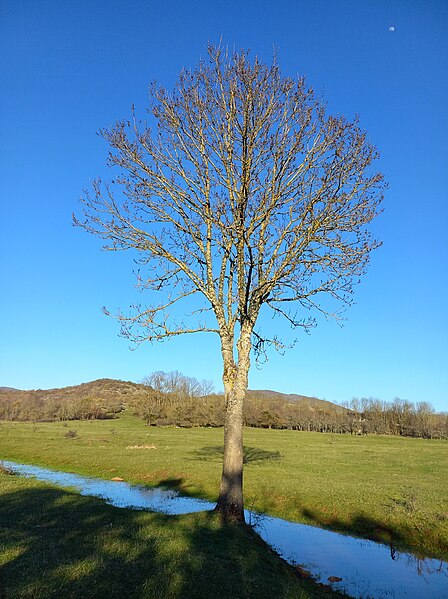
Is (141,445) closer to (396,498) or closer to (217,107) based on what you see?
(396,498)

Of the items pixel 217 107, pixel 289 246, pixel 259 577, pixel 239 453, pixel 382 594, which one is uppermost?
pixel 217 107

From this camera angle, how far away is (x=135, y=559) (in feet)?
30.2

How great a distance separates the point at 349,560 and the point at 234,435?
6198 mm

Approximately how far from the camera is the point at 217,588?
328 inches

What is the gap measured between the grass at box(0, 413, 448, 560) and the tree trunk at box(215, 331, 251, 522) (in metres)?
8.36

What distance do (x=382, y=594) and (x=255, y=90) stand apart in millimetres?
15988

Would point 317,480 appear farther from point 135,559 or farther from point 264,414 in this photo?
point 264,414

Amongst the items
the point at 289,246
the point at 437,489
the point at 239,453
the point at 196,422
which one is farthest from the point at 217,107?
the point at 196,422

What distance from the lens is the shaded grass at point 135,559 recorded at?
25.0 feet

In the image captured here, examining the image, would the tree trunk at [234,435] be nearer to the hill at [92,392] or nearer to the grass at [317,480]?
the grass at [317,480]

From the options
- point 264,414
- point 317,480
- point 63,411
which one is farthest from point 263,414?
point 317,480

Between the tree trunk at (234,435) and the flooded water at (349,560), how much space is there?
10.2 ft

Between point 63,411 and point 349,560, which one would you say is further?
point 63,411

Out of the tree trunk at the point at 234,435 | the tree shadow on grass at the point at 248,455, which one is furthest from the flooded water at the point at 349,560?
the tree shadow on grass at the point at 248,455
